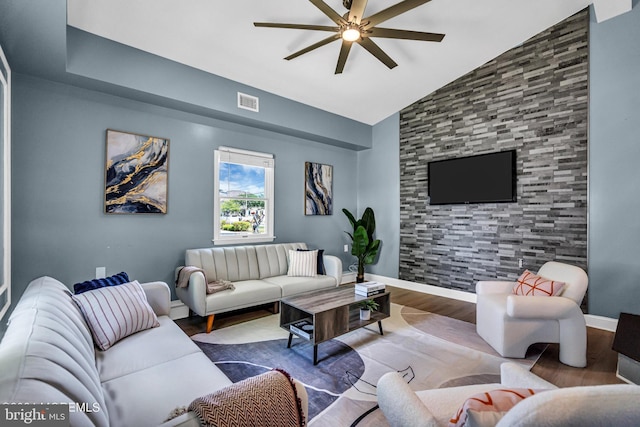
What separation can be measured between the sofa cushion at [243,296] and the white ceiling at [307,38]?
2544 millimetres

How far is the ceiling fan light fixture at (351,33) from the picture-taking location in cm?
238

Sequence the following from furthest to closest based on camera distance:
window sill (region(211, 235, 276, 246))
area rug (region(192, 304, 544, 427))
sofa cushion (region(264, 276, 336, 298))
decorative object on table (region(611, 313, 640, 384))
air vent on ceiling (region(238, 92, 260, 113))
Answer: window sill (region(211, 235, 276, 246))
air vent on ceiling (region(238, 92, 260, 113))
sofa cushion (region(264, 276, 336, 298))
decorative object on table (region(611, 313, 640, 384))
area rug (region(192, 304, 544, 427))

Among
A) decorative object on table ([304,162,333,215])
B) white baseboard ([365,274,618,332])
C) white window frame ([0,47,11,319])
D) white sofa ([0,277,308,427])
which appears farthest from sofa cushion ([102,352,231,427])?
white baseboard ([365,274,618,332])

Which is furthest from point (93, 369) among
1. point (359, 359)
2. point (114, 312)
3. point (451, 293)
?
point (451, 293)

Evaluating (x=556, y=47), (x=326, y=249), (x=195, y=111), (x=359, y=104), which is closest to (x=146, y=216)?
(x=195, y=111)

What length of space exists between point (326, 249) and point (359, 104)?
98.5 inches

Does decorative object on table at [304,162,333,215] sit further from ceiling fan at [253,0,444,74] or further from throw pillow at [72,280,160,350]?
throw pillow at [72,280,160,350]

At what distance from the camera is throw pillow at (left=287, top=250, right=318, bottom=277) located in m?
4.00

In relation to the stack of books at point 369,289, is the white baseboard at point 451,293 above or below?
below

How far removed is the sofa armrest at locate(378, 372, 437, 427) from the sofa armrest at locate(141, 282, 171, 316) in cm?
194

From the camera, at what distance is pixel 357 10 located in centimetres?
220

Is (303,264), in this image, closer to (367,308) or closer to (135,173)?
(367,308)

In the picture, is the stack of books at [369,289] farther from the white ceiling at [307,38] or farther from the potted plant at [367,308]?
the white ceiling at [307,38]

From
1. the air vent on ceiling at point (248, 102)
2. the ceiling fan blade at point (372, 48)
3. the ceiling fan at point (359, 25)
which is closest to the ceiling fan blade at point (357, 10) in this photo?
the ceiling fan at point (359, 25)
